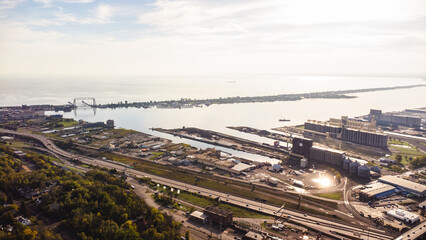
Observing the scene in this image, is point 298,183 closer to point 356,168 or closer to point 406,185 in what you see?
point 356,168

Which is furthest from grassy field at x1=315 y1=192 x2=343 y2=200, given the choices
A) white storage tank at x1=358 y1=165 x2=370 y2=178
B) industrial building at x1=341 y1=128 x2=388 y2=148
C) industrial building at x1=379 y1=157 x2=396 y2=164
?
industrial building at x1=341 y1=128 x2=388 y2=148

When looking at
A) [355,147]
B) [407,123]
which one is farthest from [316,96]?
[355,147]

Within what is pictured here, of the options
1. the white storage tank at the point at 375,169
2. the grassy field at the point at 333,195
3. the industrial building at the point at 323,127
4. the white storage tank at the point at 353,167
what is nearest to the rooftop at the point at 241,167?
the grassy field at the point at 333,195

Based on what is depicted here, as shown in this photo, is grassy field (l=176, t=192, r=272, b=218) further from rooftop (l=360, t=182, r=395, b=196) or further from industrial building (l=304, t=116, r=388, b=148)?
industrial building (l=304, t=116, r=388, b=148)

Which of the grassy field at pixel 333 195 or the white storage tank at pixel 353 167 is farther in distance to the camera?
the white storage tank at pixel 353 167

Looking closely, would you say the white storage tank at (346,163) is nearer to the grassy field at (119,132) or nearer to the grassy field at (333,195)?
the grassy field at (333,195)

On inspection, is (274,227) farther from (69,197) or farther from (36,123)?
(36,123)

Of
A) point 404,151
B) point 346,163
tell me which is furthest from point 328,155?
point 404,151
